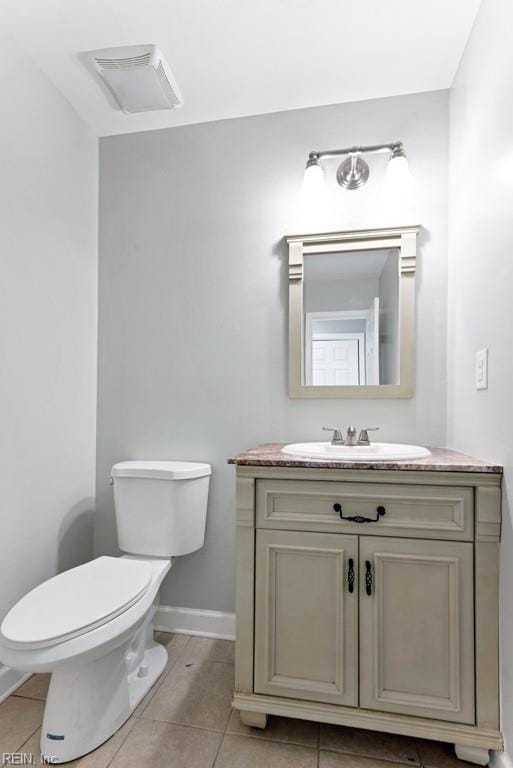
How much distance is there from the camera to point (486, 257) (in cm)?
131

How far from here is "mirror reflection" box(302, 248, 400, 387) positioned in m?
1.73

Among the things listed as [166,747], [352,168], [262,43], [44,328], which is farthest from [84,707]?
[262,43]

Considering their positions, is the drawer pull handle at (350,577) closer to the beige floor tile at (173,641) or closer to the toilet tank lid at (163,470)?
the toilet tank lid at (163,470)

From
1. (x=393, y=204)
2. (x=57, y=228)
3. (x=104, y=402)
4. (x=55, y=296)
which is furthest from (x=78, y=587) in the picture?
(x=393, y=204)

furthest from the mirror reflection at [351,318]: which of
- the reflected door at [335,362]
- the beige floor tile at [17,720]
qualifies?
the beige floor tile at [17,720]

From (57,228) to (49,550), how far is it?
53.7 inches

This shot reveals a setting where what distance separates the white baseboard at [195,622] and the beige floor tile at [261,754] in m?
0.56

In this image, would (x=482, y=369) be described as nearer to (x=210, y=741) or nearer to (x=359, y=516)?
(x=359, y=516)

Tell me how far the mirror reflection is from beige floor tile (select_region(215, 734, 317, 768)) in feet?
4.08

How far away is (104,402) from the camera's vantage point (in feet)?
6.61

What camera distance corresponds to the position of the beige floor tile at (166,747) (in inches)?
46.9

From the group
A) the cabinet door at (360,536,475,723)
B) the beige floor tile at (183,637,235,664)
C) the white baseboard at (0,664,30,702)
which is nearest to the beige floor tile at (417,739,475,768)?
the cabinet door at (360,536,475,723)

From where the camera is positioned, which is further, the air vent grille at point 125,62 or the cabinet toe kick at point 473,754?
the air vent grille at point 125,62

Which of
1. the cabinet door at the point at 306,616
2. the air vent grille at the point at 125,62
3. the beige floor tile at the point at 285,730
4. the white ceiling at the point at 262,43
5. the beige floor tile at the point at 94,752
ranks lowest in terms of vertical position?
the beige floor tile at the point at 285,730
